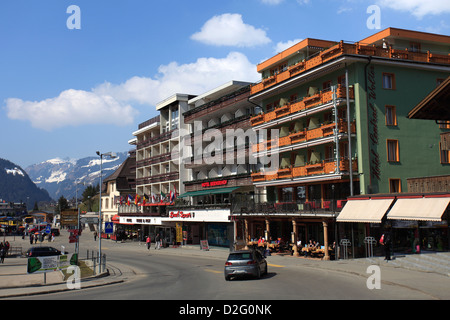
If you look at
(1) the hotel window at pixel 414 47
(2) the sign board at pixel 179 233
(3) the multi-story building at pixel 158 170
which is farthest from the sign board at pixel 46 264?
(3) the multi-story building at pixel 158 170

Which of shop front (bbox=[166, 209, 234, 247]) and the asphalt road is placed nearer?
the asphalt road

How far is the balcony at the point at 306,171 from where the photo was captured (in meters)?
34.3

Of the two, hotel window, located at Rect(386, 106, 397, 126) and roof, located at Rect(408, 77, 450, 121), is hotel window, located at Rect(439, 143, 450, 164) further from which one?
roof, located at Rect(408, 77, 450, 121)

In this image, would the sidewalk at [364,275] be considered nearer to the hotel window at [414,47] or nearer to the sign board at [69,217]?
the sign board at [69,217]

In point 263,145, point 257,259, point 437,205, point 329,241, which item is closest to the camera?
point 257,259

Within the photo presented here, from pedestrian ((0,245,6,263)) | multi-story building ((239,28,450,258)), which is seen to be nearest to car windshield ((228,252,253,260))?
multi-story building ((239,28,450,258))

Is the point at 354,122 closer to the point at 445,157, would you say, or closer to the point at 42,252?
the point at 445,157

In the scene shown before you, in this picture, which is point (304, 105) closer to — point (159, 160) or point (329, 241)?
point (329, 241)

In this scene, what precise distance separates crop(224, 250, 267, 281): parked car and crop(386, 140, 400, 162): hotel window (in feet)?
57.7

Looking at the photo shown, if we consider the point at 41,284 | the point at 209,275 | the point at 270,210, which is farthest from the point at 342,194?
the point at 41,284

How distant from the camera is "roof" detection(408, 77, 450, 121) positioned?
21.0m

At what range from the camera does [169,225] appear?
6369 centimetres

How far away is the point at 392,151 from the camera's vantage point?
116 feet
